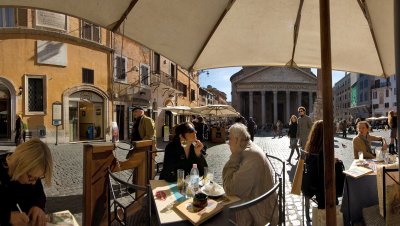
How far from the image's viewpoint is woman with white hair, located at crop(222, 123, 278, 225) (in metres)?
2.62

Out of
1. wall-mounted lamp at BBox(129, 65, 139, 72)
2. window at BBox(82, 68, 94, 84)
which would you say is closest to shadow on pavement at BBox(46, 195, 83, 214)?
window at BBox(82, 68, 94, 84)

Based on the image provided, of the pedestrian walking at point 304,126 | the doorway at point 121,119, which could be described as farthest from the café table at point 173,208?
the doorway at point 121,119

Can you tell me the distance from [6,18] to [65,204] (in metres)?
14.9

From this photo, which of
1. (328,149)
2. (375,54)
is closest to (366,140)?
(375,54)

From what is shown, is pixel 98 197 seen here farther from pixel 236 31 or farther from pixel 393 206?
pixel 393 206

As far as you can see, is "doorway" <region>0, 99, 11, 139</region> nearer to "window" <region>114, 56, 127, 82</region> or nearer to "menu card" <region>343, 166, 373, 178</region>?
"window" <region>114, 56, 127, 82</region>

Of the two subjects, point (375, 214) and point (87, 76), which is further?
point (87, 76)

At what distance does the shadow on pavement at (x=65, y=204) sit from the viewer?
463cm

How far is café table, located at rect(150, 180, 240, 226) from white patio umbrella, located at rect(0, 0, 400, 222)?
35.0 inches

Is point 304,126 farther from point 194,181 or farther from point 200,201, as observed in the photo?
point 200,201

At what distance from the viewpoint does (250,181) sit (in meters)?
2.67

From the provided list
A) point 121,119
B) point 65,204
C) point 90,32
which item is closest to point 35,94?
point 90,32

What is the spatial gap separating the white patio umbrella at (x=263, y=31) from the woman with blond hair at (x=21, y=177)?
132cm

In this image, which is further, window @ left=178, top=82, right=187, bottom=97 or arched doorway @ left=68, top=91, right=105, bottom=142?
window @ left=178, top=82, right=187, bottom=97
